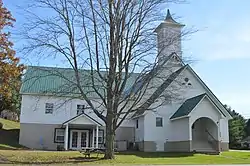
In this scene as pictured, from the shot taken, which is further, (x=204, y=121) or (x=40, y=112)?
(x=40, y=112)

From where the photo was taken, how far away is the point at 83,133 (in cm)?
4134

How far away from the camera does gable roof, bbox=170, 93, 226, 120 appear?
34.5 m

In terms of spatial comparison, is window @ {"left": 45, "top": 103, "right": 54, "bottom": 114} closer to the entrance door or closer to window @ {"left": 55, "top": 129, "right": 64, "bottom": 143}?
window @ {"left": 55, "top": 129, "right": 64, "bottom": 143}

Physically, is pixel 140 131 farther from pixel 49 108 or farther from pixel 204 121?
pixel 49 108

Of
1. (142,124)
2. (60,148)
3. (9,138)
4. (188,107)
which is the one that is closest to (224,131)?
(188,107)

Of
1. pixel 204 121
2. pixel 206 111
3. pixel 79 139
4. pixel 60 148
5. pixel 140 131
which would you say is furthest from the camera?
pixel 79 139

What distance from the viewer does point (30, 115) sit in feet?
129

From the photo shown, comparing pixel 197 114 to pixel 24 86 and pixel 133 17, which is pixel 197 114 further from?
pixel 24 86

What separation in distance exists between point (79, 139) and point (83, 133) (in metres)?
0.94

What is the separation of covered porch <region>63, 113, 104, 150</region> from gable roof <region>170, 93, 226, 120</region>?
9613 millimetres

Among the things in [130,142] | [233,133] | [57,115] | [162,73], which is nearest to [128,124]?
[130,142]

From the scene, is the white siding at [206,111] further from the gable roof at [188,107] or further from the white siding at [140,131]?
the white siding at [140,131]

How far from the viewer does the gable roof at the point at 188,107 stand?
3447cm

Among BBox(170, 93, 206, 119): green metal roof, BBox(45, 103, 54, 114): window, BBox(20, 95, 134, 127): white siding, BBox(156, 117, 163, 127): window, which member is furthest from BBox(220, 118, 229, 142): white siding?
BBox(45, 103, 54, 114): window
